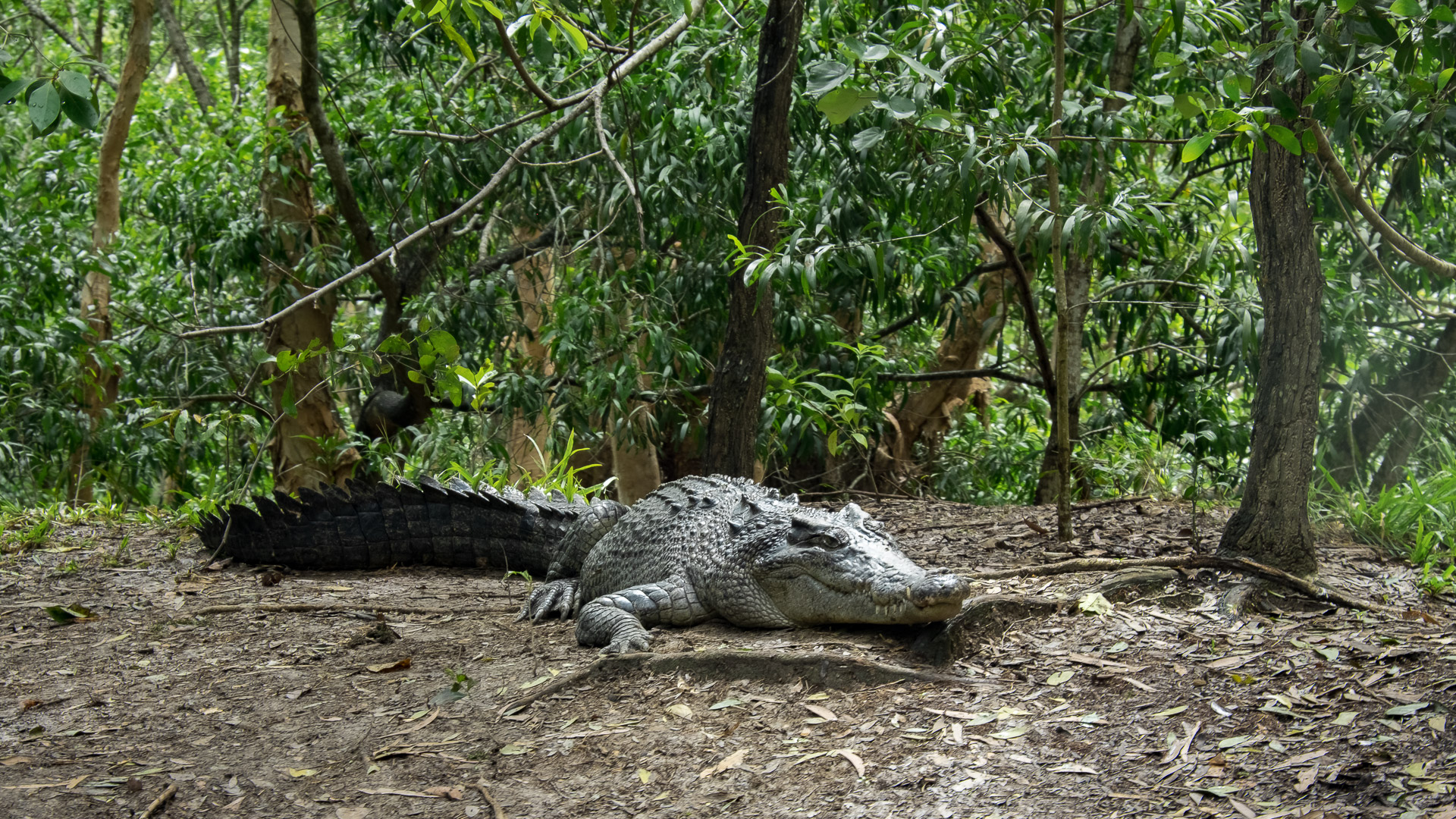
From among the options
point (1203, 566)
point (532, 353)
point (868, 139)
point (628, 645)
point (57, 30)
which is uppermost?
point (57, 30)

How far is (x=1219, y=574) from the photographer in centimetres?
330

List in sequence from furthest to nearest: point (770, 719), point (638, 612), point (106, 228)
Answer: point (106, 228) < point (638, 612) < point (770, 719)

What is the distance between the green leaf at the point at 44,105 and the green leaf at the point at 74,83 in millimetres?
33

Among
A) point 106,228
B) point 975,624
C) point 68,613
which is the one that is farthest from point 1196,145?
point 106,228

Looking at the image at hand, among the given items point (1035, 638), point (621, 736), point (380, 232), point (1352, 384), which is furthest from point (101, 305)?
point (1352, 384)

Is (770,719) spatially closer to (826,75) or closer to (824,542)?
(824,542)

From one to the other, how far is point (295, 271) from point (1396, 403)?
22.5 ft

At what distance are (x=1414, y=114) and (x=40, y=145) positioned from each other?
11670 mm

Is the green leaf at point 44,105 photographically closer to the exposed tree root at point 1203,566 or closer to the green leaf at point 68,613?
the green leaf at point 68,613

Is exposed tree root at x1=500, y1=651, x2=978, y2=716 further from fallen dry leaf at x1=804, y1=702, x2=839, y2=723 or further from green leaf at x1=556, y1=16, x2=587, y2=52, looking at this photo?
green leaf at x1=556, y1=16, x2=587, y2=52

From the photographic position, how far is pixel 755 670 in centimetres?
292

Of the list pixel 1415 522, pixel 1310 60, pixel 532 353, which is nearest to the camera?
pixel 1310 60

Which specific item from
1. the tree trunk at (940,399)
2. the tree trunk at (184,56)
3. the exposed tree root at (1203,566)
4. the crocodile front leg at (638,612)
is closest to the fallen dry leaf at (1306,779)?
the exposed tree root at (1203,566)

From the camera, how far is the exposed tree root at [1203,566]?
306 cm
